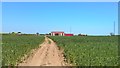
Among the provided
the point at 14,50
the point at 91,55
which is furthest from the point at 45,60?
the point at 14,50

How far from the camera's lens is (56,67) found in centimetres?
1792

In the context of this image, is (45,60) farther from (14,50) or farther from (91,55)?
(14,50)

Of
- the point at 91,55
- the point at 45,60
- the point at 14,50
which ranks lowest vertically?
the point at 45,60

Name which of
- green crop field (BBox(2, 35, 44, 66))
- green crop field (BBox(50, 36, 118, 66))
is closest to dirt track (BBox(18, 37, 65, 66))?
green crop field (BBox(50, 36, 118, 66))

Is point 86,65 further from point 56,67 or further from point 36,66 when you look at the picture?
point 36,66

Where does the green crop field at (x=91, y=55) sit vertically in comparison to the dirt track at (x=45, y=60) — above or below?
above

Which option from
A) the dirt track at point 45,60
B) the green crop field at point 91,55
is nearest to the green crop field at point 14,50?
the dirt track at point 45,60

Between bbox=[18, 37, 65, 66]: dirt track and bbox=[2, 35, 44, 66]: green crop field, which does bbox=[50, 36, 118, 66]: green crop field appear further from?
bbox=[2, 35, 44, 66]: green crop field

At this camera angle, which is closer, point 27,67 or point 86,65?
point 86,65

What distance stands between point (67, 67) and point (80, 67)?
148 cm

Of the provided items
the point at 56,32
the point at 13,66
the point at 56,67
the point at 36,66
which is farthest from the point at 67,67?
the point at 56,32

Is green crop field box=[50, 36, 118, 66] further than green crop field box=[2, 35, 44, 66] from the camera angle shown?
No

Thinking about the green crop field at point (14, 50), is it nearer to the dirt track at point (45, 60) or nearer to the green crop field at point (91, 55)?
the dirt track at point (45, 60)

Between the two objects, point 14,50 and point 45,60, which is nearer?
point 45,60
